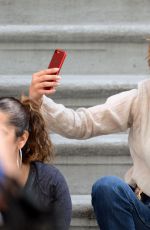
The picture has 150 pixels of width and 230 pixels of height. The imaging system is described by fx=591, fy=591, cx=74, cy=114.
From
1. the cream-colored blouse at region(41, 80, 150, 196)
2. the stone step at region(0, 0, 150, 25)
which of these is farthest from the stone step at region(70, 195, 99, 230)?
the stone step at region(0, 0, 150, 25)

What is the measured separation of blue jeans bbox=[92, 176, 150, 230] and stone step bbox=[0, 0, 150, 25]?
1.24 metres

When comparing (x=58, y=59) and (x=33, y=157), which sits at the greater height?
(x=58, y=59)

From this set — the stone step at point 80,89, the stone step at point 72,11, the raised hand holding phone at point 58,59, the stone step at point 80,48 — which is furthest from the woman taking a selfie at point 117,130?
the stone step at point 72,11

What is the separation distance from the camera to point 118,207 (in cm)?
211

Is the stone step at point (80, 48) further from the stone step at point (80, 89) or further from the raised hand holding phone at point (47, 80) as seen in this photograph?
the raised hand holding phone at point (47, 80)

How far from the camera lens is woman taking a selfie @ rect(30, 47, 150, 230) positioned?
2.11m

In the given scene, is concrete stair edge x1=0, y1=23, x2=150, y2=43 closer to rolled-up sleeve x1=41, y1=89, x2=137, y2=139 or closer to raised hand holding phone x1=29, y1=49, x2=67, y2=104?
rolled-up sleeve x1=41, y1=89, x2=137, y2=139

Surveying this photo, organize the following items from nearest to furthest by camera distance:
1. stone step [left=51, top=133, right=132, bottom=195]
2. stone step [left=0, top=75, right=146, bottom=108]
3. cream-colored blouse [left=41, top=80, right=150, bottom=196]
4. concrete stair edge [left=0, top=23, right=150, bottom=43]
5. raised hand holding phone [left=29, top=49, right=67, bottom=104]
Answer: raised hand holding phone [left=29, top=49, right=67, bottom=104], cream-colored blouse [left=41, top=80, right=150, bottom=196], stone step [left=51, top=133, right=132, bottom=195], stone step [left=0, top=75, right=146, bottom=108], concrete stair edge [left=0, top=23, right=150, bottom=43]

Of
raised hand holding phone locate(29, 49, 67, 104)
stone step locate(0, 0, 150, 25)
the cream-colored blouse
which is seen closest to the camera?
raised hand holding phone locate(29, 49, 67, 104)

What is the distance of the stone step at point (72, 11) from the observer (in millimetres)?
3123

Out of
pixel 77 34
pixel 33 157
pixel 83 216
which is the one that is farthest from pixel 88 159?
pixel 77 34

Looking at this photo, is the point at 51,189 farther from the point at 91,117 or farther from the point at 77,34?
the point at 77,34

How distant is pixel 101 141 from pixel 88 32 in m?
0.61

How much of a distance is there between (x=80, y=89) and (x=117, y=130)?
550 mm
